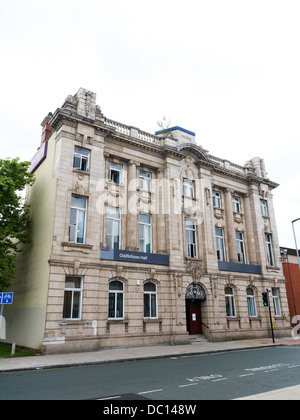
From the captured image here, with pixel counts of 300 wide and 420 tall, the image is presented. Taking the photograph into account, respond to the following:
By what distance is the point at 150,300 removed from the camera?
23266mm

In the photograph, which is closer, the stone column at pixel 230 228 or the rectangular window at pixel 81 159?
the rectangular window at pixel 81 159

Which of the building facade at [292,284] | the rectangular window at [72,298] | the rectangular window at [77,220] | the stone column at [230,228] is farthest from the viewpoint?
the building facade at [292,284]

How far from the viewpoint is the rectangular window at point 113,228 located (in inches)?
909

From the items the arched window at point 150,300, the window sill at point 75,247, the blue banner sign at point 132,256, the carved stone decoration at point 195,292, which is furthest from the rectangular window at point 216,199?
the window sill at point 75,247

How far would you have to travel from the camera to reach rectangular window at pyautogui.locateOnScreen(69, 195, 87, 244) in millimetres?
21141

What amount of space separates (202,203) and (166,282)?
8310mm

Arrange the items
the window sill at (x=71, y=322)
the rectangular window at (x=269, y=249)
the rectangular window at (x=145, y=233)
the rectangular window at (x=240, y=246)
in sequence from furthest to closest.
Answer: the rectangular window at (x=269, y=249), the rectangular window at (x=240, y=246), the rectangular window at (x=145, y=233), the window sill at (x=71, y=322)

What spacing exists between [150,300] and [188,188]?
35.5 ft

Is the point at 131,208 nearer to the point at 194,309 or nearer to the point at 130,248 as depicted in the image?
the point at 130,248

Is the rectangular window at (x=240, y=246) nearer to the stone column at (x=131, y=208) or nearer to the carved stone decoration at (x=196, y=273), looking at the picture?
the carved stone decoration at (x=196, y=273)

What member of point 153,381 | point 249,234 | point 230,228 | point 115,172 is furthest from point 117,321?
point 249,234

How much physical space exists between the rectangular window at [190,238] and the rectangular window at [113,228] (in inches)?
257

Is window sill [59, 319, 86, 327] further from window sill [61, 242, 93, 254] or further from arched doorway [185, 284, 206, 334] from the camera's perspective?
arched doorway [185, 284, 206, 334]
